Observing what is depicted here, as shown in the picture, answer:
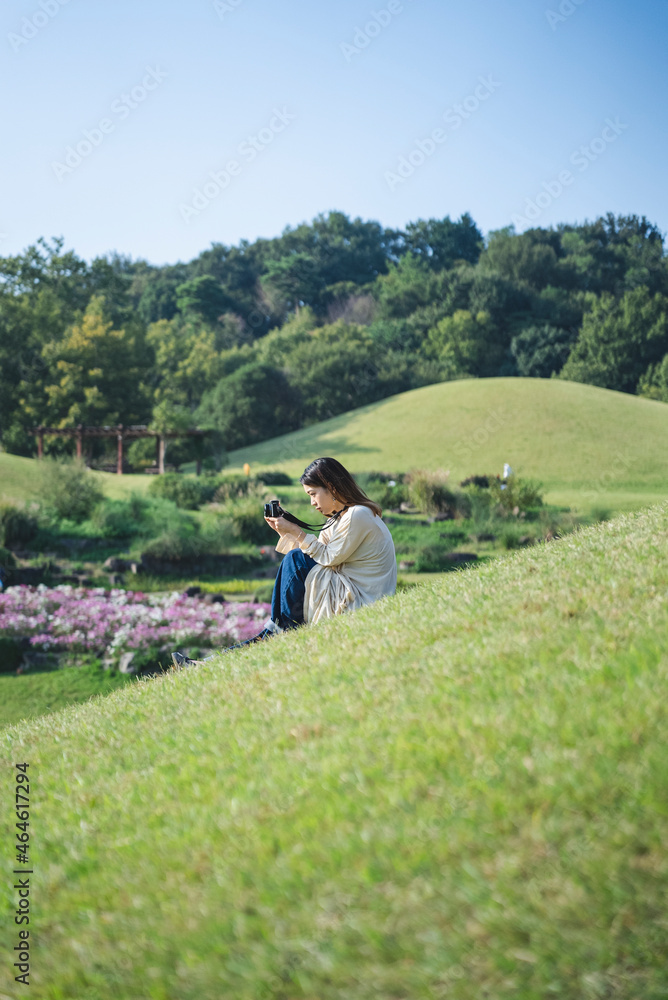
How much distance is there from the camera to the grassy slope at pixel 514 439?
22953 millimetres

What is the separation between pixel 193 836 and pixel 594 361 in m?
39.6

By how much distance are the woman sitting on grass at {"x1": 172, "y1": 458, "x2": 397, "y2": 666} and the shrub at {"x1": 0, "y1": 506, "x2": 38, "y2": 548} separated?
10711 mm

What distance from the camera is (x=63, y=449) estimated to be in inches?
1239

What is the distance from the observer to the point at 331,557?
439 cm

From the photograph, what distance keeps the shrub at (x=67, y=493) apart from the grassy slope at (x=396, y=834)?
42.5 feet

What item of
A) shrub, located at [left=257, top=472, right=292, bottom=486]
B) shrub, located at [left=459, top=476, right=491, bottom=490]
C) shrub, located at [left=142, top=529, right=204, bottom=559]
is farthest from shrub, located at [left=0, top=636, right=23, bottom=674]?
shrub, located at [left=257, top=472, right=292, bottom=486]

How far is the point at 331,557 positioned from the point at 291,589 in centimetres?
39

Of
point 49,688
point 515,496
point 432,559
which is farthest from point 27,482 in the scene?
point 49,688

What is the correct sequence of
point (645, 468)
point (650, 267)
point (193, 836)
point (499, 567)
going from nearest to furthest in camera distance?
point (193, 836) → point (499, 567) → point (645, 468) → point (650, 267)

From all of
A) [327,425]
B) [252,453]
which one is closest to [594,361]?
[327,425]

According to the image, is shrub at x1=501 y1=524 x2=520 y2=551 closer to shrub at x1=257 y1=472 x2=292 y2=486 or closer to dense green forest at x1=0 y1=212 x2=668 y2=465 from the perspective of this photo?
shrub at x1=257 y1=472 x2=292 y2=486

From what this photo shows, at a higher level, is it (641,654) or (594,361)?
(594,361)

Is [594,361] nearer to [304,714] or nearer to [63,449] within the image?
[63,449]

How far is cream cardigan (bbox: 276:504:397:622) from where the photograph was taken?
4359 millimetres
